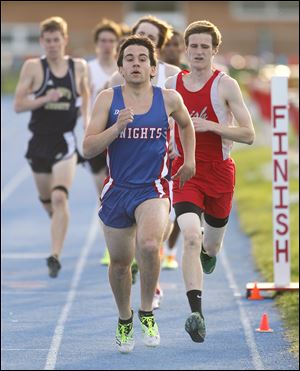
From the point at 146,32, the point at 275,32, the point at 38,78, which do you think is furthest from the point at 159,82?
the point at 275,32

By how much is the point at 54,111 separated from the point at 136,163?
4.84 metres

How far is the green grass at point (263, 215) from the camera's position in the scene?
14734 millimetres

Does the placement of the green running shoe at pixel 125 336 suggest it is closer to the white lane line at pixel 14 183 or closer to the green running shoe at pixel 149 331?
the green running shoe at pixel 149 331

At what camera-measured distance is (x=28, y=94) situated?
12250mm

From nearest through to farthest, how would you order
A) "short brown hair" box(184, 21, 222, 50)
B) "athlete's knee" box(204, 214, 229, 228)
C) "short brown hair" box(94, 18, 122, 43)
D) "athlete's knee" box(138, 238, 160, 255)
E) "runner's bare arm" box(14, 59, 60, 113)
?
"athlete's knee" box(138, 238, 160, 255)
"short brown hair" box(184, 21, 222, 50)
"athlete's knee" box(204, 214, 229, 228)
"runner's bare arm" box(14, 59, 60, 113)
"short brown hair" box(94, 18, 122, 43)

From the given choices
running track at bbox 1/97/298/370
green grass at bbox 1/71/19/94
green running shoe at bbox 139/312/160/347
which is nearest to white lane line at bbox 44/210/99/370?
running track at bbox 1/97/298/370

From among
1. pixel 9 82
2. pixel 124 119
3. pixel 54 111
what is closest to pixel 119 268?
pixel 124 119

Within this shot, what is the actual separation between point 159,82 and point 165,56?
1553 millimetres

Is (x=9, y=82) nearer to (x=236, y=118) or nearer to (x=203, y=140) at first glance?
(x=203, y=140)

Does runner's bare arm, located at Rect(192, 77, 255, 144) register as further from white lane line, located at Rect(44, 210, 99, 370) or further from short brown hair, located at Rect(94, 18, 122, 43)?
short brown hair, located at Rect(94, 18, 122, 43)

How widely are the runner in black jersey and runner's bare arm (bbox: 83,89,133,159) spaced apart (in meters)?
4.01

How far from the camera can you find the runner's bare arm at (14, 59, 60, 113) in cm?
1195

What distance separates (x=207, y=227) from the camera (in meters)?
9.60

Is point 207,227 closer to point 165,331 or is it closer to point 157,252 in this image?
point 157,252
